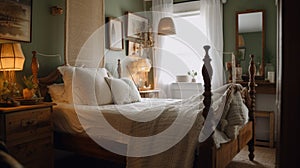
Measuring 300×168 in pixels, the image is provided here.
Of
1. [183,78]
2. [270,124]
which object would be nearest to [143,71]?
[183,78]

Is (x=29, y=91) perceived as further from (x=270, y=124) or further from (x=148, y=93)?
(x=270, y=124)

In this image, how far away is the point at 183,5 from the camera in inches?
195

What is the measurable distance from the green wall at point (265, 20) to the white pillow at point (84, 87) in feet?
7.93

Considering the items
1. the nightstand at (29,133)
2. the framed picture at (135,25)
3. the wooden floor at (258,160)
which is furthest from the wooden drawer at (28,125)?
the framed picture at (135,25)

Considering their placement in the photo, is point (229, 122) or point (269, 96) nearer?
point (229, 122)

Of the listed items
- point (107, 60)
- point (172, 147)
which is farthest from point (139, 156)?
point (107, 60)

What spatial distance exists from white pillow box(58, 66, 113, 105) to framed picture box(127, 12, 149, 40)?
1734mm

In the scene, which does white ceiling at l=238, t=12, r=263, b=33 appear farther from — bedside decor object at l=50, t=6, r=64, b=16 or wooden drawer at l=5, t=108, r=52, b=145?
wooden drawer at l=5, t=108, r=52, b=145

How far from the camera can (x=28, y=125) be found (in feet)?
7.55

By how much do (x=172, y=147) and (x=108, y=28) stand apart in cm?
275

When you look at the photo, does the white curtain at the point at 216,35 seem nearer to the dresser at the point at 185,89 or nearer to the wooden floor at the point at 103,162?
the dresser at the point at 185,89

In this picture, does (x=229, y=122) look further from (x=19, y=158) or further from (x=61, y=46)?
(x=61, y=46)

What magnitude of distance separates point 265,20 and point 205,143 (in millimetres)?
3037

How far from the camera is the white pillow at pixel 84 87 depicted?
2.93 metres
